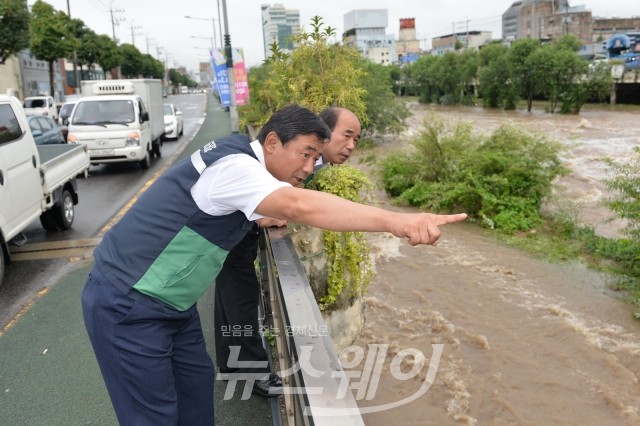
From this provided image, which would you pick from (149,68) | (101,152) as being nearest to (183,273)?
(101,152)

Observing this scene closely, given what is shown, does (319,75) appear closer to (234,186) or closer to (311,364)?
(234,186)

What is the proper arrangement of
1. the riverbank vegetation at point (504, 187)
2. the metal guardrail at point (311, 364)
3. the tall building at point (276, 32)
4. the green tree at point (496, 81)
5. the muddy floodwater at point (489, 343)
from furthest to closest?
the green tree at point (496, 81) < the riverbank vegetation at point (504, 187) < the tall building at point (276, 32) < the muddy floodwater at point (489, 343) < the metal guardrail at point (311, 364)

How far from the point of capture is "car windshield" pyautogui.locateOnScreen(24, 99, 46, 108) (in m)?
25.3

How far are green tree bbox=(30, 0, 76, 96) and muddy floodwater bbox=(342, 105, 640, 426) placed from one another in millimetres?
29604

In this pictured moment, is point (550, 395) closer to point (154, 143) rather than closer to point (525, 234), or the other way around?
point (525, 234)

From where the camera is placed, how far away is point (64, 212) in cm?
777

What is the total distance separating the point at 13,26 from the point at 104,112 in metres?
16.5

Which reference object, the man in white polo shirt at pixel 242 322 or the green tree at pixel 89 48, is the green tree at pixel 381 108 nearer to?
the man in white polo shirt at pixel 242 322

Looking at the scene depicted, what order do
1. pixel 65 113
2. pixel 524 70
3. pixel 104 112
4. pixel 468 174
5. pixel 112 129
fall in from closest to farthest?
pixel 468 174 → pixel 112 129 → pixel 104 112 → pixel 65 113 → pixel 524 70

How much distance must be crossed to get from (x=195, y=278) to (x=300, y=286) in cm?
40

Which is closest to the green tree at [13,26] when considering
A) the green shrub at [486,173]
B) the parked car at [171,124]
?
the parked car at [171,124]

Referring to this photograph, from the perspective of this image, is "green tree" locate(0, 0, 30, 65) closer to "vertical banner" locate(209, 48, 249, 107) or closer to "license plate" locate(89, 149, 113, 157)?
"vertical banner" locate(209, 48, 249, 107)

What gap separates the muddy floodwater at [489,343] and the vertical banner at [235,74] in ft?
38.4

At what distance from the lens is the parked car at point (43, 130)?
1214 centimetres
